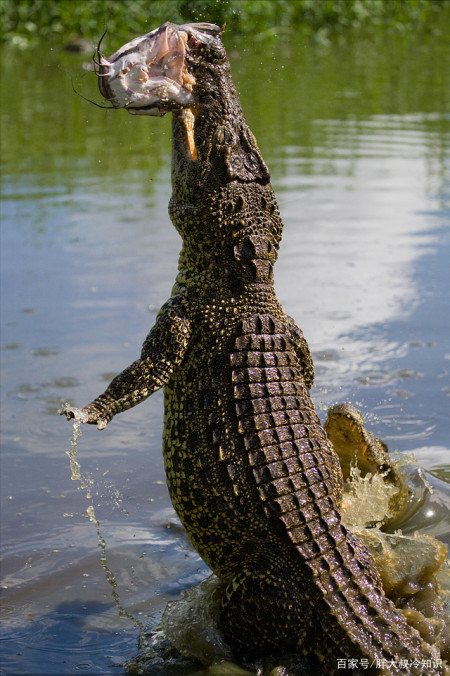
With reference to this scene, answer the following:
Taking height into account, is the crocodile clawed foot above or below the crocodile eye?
below

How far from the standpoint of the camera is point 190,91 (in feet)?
11.9

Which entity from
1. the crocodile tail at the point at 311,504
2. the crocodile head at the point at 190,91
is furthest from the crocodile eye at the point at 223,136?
the crocodile tail at the point at 311,504

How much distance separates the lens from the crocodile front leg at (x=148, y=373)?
339 centimetres

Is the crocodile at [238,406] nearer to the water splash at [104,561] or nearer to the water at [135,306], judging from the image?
the water splash at [104,561]

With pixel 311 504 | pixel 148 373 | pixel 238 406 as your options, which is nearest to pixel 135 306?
pixel 148 373

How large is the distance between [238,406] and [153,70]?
139 cm

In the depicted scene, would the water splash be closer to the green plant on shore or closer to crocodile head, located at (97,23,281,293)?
crocodile head, located at (97,23,281,293)

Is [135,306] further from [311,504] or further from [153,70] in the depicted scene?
[311,504]

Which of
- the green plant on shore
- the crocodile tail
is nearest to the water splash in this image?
the crocodile tail

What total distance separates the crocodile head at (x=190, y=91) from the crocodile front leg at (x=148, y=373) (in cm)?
65

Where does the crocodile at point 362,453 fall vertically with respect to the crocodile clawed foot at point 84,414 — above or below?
below

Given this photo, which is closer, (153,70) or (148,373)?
(148,373)

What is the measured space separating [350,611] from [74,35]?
18.6m

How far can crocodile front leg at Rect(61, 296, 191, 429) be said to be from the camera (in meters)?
3.39
